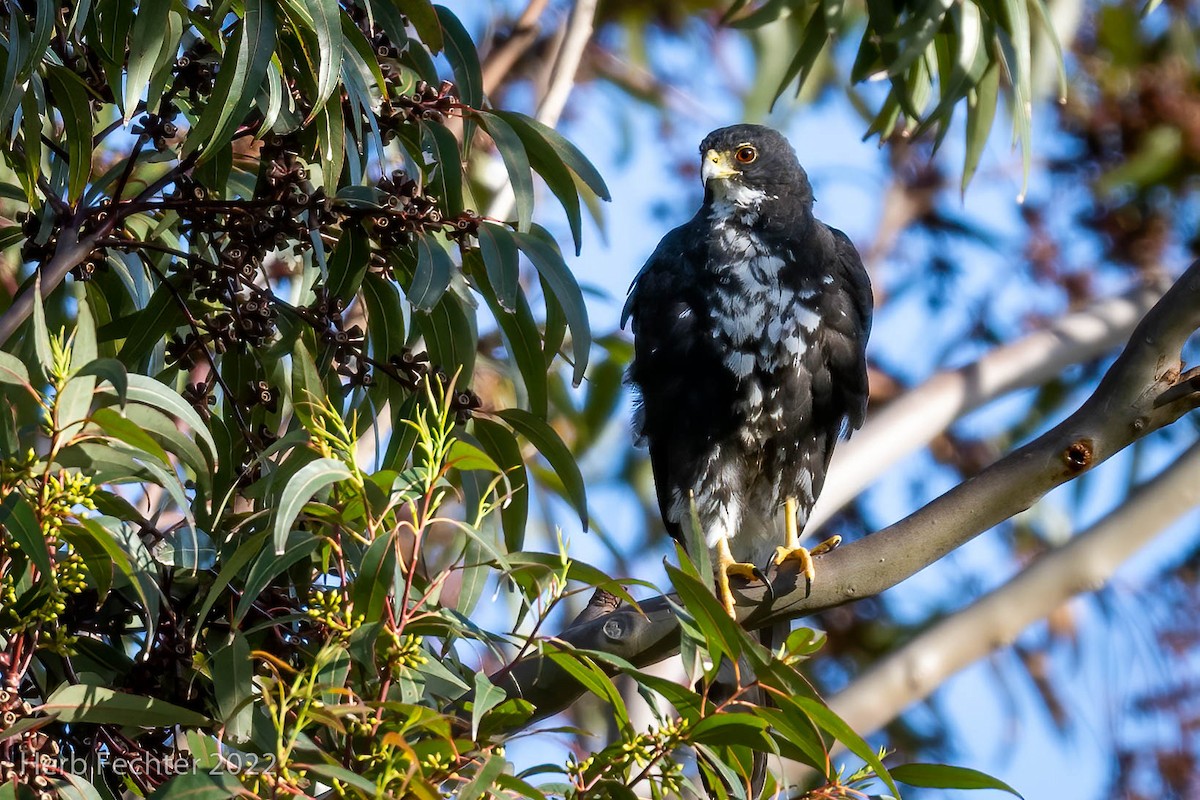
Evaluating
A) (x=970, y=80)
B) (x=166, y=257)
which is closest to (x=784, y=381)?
(x=970, y=80)

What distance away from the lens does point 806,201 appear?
137 inches

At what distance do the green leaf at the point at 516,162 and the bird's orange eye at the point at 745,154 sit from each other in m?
1.23

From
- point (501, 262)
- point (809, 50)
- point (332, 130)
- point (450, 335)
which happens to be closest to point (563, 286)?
point (501, 262)

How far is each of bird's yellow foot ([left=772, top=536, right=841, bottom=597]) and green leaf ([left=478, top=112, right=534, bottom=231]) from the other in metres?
0.73

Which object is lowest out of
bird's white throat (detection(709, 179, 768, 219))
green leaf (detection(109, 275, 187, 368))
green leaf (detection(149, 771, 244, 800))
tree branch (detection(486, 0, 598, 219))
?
green leaf (detection(149, 771, 244, 800))

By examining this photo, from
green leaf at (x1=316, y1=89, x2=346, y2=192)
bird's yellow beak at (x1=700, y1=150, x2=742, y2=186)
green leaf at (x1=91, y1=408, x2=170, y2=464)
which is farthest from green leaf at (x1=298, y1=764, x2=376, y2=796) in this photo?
bird's yellow beak at (x1=700, y1=150, x2=742, y2=186)

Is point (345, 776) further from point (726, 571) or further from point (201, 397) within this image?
point (726, 571)

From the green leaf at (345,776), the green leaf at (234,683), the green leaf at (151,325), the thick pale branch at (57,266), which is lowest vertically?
the green leaf at (345,776)

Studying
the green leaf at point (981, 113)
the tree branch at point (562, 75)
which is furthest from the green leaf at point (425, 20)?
the green leaf at point (981, 113)

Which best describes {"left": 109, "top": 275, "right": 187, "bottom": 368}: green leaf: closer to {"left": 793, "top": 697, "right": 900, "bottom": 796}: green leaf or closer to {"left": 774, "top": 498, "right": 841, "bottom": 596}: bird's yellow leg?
{"left": 774, "top": 498, "right": 841, "bottom": 596}: bird's yellow leg

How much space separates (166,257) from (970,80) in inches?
72.7

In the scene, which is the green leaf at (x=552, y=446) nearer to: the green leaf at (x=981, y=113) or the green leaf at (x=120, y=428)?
the green leaf at (x=120, y=428)

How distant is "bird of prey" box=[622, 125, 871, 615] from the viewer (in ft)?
10.4

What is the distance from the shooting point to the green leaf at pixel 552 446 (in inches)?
90.4
